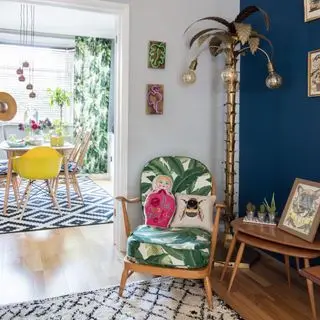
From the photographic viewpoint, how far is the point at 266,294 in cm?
235

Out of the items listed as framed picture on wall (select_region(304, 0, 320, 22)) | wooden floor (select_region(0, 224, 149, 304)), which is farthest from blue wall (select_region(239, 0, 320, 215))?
wooden floor (select_region(0, 224, 149, 304))

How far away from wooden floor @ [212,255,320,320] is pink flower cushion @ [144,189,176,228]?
1.88ft

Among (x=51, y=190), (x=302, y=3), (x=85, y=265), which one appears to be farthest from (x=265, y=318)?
(x=51, y=190)

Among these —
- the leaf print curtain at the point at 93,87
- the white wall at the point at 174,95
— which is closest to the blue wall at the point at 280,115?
the white wall at the point at 174,95

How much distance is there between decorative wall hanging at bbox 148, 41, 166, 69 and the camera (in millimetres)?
2988

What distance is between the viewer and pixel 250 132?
10.4 feet

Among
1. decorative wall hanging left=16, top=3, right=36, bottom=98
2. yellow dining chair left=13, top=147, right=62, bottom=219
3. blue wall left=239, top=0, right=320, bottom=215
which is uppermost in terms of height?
decorative wall hanging left=16, top=3, right=36, bottom=98

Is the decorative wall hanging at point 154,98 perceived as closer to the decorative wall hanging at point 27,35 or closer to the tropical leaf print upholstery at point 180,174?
the tropical leaf print upholstery at point 180,174

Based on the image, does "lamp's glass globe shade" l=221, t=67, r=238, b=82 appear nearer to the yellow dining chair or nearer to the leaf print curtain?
the yellow dining chair

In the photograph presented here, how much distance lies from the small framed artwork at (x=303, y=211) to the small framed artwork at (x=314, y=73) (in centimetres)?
62

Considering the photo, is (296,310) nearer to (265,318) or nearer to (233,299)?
(265,318)

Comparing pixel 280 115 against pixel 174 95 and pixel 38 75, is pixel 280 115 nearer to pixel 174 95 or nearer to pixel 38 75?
pixel 174 95

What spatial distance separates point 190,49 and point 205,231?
5.36 ft

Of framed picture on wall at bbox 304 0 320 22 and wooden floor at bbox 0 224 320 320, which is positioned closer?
wooden floor at bbox 0 224 320 320
